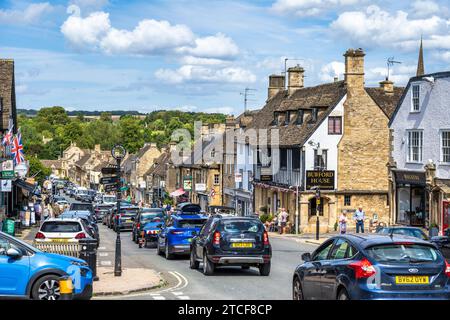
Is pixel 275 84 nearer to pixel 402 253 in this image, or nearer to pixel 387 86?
pixel 387 86

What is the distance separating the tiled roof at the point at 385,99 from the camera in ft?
177

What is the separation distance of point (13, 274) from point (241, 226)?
342 inches

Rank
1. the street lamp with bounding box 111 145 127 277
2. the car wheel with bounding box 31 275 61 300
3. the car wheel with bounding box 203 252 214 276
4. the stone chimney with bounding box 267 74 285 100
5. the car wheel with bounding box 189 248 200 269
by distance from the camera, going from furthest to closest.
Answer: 1. the stone chimney with bounding box 267 74 285 100
2. the car wheel with bounding box 189 248 200 269
3. the car wheel with bounding box 203 252 214 276
4. the street lamp with bounding box 111 145 127 277
5. the car wheel with bounding box 31 275 61 300

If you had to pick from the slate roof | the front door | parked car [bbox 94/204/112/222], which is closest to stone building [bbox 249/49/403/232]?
the slate roof

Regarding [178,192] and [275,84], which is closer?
[275,84]

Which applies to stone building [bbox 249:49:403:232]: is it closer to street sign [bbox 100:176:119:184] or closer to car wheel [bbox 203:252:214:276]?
street sign [bbox 100:176:119:184]

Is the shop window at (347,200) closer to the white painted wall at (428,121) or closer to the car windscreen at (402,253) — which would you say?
the white painted wall at (428,121)

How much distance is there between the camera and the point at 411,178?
4384 centimetres

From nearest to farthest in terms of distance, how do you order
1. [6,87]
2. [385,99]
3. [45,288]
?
[45,288]
[6,87]
[385,99]

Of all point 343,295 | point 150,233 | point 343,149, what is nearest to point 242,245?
point 343,295

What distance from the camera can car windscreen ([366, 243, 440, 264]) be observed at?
12938 mm

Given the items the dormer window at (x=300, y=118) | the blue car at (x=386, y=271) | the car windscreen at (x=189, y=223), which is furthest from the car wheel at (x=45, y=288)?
the dormer window at (x=300, y=118)
